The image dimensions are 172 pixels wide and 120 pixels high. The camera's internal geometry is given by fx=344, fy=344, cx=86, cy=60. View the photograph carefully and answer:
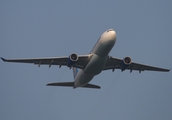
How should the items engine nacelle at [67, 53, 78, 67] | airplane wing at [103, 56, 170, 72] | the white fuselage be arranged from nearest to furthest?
the white fuselage → engine nacelle at [67, 53, 78, 67] → airplane wing at [103, 56, 170, 72]

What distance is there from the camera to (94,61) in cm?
4475

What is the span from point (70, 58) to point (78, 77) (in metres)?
5.42

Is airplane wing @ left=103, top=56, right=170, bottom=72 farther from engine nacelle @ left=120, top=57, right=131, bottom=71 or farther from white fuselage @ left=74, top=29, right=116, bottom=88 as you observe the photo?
white fuselage @ left=74, top=29, right=116, bottom=88

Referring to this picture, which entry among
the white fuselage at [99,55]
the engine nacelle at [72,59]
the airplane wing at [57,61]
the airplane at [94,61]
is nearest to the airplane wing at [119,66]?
the airplane at [94,61]

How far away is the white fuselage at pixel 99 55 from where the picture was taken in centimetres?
4291

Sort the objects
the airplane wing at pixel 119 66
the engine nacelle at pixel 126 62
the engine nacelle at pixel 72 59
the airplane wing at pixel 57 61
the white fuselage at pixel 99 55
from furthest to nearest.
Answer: the airplane wing at pixel 119 66, the engine nacelle at pixel 126 62, the airplane wing at pixel 57 61, the engine nacelle at pixel 72 59, the white fuselage at pixel 99 55

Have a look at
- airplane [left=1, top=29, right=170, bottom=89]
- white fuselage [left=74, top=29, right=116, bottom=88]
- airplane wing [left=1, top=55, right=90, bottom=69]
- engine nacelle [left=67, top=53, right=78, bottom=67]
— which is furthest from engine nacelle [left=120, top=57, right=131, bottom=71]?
engine nacelle [left=67, top=53, right=78, bottom=67]

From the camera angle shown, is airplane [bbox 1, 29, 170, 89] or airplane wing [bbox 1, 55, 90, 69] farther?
airplane wing [bbox 1, 55, 90, 69]

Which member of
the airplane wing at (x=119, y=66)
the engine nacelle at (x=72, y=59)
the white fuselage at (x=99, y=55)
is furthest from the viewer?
the airplane wing at (x=119, y=66)

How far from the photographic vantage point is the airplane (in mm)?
43438

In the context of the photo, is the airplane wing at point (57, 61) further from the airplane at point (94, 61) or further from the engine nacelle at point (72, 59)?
the engine nacelle at point (72, 59)

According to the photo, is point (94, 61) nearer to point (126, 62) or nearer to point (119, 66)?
point (126, 62)

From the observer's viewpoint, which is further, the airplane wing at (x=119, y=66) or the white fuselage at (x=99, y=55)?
the airplane wing at (x=119, y=66)

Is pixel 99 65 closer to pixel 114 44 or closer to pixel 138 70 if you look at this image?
pixel 114 44
